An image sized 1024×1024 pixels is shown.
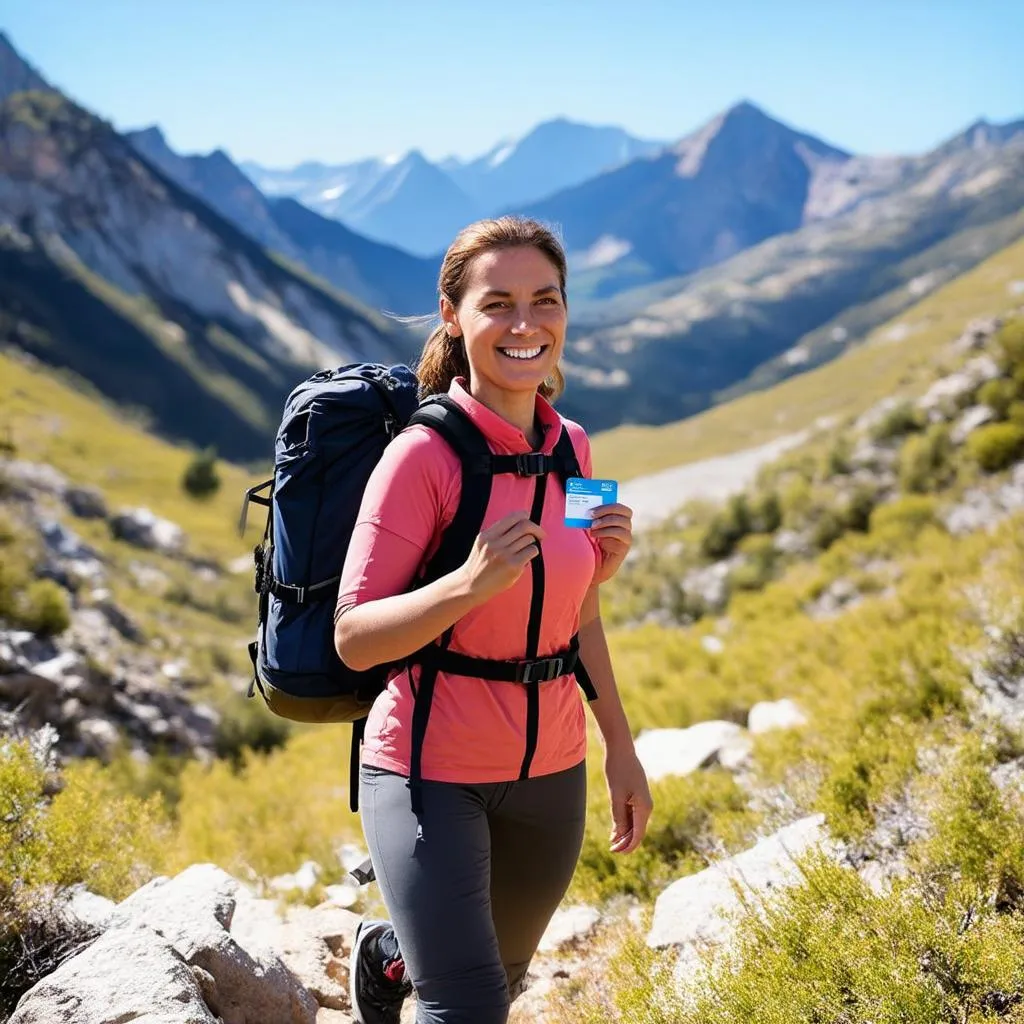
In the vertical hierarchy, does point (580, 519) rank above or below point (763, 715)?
above

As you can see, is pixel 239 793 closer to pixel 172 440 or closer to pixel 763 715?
pixel 763 715

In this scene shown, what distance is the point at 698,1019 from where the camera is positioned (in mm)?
3117

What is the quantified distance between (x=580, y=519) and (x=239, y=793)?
10.8 metres

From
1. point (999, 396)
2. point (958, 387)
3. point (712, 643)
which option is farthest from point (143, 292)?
point (712, 643)

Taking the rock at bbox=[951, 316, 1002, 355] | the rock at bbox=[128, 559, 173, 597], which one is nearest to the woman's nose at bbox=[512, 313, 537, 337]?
the rock at bbox=[951, 316, 1002, 355]

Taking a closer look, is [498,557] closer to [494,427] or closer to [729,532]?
[494,427]

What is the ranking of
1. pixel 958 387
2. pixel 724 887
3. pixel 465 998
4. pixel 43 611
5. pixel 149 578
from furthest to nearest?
pixel 149 578 → pixel 958 387 → pixel 43 611 → pixel 724 887 → pixel 465 998

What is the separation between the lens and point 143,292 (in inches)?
6245

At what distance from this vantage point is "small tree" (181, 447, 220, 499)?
82.0 metres

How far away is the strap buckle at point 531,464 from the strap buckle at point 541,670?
55 cm

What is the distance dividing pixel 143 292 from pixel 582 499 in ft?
567

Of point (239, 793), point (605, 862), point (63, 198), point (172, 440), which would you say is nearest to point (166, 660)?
point (239, 793)

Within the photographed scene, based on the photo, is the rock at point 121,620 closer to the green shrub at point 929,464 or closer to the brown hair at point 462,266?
the green shrub at point 929,464

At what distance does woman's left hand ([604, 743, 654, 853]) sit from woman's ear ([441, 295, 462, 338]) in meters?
1.57
